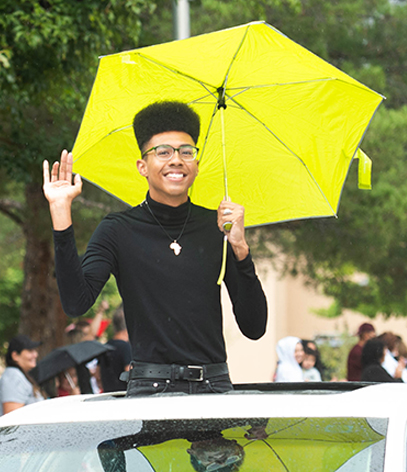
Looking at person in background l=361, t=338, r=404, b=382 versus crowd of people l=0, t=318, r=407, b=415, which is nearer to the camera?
crowd of people l=0, t=318, r=407, b=415

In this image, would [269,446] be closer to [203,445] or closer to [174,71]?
[203,445]

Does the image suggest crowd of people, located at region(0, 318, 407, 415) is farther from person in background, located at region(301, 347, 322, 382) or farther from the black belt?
the black belt

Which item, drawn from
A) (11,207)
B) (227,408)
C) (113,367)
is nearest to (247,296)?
(227,408)

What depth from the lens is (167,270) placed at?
10.2 feet

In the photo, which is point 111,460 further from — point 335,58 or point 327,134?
point 335,58

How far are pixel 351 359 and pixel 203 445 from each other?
7.75 metres

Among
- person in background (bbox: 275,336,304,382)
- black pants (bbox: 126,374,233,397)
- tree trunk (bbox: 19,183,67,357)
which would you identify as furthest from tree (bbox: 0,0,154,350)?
black pants (bbox: 126,374,233,397)

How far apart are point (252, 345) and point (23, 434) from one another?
1223 inches

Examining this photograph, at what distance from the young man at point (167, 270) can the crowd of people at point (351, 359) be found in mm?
4932

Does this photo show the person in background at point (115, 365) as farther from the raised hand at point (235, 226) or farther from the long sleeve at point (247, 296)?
the raised hand at point (235, 226)

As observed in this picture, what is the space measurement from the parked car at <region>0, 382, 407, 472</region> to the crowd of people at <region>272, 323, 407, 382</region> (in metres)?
5.80

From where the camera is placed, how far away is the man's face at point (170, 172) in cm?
322

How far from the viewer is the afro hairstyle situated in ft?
11.0

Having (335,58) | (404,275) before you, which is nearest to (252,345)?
(404,275)
